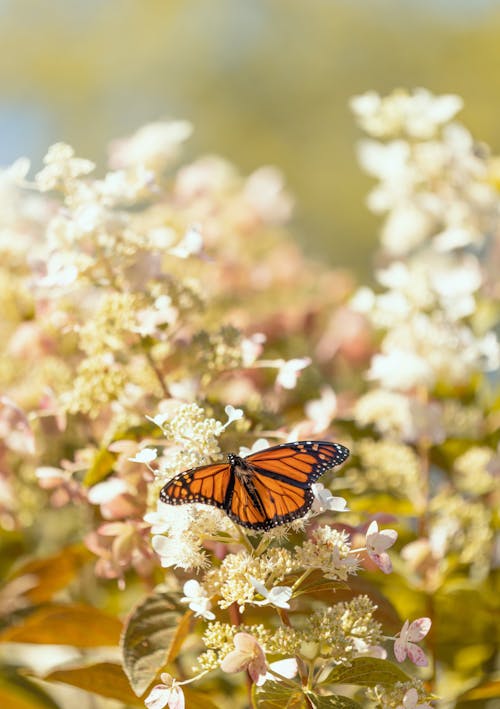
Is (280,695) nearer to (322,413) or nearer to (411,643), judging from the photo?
(411,643)

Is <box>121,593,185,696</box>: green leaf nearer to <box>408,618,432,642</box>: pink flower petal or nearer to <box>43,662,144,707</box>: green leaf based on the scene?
<box>43,662,144,707</box>: green leaf

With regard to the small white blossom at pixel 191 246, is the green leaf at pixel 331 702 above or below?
below

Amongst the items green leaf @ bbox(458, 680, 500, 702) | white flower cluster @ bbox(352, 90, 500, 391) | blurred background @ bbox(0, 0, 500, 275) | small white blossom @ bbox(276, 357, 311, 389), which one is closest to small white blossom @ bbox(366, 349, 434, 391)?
white flower cluster @ bbox(352, 90, 500, 391)

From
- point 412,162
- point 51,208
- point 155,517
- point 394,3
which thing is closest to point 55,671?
point 155,517

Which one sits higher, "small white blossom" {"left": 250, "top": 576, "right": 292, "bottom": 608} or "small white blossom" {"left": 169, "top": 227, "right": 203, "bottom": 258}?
"small white blossom" {"left": 169, "top": 227, "right": 203, "bottom": 258}

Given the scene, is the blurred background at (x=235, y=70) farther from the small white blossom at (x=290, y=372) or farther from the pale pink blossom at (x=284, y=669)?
the pale pink blossom at (x=284, y=669)

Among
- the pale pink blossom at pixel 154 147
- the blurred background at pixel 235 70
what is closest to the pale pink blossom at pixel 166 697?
the pale pink blossom at pixel 154 147

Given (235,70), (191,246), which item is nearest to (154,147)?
(191,246)
